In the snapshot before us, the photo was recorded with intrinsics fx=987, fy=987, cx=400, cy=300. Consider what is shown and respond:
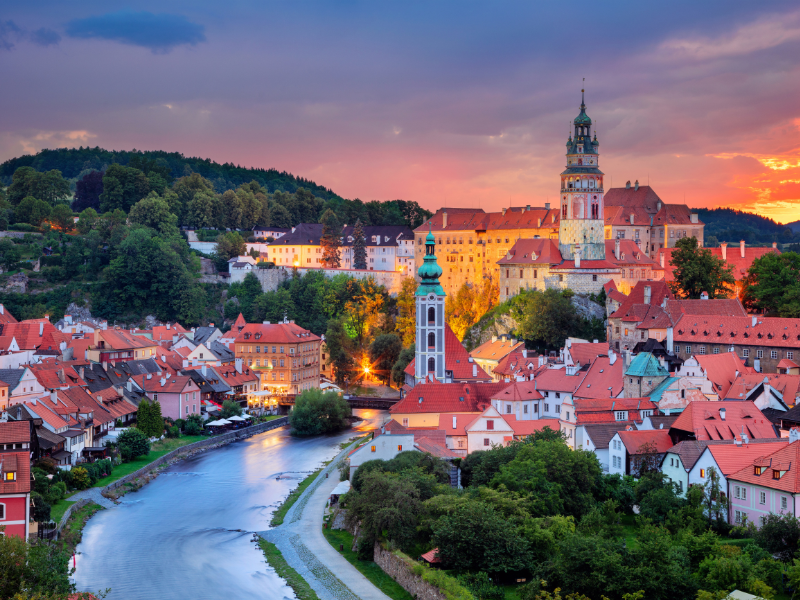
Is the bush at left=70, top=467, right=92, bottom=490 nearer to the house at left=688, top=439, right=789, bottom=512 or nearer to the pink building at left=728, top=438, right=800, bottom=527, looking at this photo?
the house at left=688, top=439, right=789, bottom=512

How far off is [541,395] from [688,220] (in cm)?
3429

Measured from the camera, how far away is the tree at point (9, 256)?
86812mm

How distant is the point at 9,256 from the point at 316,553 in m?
61.9

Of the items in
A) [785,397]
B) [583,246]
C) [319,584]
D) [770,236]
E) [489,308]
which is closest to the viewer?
[319,584]

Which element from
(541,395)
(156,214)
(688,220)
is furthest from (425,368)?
(156,214)

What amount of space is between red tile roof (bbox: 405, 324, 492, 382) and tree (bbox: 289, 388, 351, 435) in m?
5.82

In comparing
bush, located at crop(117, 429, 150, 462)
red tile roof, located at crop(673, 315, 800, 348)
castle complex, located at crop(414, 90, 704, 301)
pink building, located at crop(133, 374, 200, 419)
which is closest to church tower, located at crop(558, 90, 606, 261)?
castle complex, located at crop(414, 90, 704, 301)

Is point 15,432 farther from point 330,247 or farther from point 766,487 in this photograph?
point 330,247

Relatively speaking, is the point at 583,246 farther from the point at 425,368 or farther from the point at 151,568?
the point at 151,568

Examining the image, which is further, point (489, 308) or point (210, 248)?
point (210, 248)

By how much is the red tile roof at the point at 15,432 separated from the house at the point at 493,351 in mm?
30513

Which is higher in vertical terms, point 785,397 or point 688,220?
point 688,220

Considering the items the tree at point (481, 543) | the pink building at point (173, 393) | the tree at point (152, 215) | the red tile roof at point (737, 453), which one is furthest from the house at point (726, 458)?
the tree at point (152, 215)

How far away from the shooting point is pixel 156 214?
313 feet
